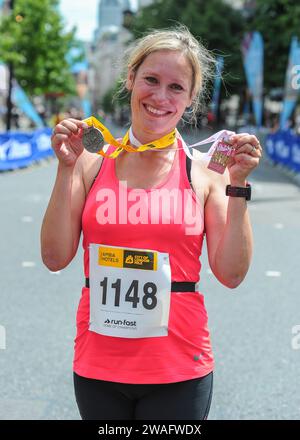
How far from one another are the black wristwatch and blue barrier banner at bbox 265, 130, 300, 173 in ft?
62.2

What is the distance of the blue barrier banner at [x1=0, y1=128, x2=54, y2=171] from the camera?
20.2m

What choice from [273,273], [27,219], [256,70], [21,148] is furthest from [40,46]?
[273,273]

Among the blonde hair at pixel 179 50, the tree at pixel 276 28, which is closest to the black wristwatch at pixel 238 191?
the blonde hair at pixel 179 50

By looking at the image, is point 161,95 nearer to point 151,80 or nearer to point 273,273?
point 151,80

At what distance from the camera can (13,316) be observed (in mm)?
5910

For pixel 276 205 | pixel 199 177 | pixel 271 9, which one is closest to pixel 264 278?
pixel 199 177

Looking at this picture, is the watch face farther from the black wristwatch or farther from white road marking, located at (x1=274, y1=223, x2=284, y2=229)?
white road marking, located at (x1=274, y1=223, x2=284, y2=229)

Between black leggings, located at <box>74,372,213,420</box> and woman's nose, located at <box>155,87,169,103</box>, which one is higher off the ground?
woman's nose, located at <box>155,87,169,103</box>

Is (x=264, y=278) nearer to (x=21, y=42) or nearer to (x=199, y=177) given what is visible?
(x=199, y=177)

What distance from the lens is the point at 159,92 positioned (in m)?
2.18

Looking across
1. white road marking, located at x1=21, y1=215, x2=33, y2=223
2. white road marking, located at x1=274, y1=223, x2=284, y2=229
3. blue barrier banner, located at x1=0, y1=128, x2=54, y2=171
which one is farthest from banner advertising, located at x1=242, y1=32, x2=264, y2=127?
white road marking, located at x1=21, y1=215, x2=33, y2=223

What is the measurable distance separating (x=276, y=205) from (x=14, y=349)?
9.64 meters

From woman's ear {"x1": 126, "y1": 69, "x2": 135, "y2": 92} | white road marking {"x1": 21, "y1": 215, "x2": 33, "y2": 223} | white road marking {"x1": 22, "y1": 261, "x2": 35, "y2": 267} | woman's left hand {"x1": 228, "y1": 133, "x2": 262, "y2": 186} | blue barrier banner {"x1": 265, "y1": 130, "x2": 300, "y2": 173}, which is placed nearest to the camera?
woman's left hand {"x1": 228, "y1": 133, "x2": 262, "y2": 186}

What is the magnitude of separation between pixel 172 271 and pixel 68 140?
1.62ft
